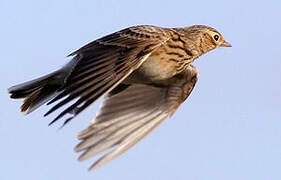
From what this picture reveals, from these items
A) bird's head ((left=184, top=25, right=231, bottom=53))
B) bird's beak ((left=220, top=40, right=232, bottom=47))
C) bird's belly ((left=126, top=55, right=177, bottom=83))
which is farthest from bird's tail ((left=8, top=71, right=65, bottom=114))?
bird's beak ((left=220, top=40, right=232, bottom=47))

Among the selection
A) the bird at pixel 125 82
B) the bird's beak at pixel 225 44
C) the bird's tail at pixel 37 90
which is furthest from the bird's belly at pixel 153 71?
the bird's beak at pixel 225 44

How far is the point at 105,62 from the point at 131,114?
1.29 metres

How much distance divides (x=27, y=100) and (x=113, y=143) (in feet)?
3.81

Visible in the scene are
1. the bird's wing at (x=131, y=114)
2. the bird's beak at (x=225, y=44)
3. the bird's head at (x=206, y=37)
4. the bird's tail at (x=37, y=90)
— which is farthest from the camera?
the bird's beak at (x=225, y=44)

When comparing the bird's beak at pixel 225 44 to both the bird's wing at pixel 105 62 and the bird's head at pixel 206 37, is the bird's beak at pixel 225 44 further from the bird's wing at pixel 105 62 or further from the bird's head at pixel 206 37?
the bird's wing at pixel 105 62

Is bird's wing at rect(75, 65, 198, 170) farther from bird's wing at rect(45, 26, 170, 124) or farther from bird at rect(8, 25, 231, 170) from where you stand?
bird's wing at rect(45, 26, 170, 124)

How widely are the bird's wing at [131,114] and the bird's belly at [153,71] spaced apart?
32cm

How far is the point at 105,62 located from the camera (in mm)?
8641

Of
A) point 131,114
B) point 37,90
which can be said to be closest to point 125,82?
point 131,114

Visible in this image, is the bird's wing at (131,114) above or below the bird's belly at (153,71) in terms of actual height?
below

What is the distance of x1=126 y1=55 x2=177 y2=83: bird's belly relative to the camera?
9.40 m

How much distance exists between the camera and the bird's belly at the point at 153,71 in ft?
30.8

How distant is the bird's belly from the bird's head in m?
0.83

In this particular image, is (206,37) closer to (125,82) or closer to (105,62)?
(125,82)
